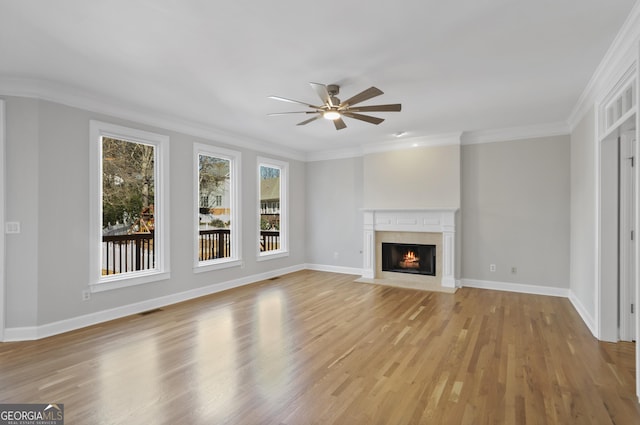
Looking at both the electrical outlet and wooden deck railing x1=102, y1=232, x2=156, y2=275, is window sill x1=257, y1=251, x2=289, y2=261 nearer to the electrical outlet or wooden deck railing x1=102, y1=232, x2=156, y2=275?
wooden deck railing x1=102, y1=232, x2=156, y2=275

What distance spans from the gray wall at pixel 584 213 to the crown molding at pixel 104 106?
200 inches

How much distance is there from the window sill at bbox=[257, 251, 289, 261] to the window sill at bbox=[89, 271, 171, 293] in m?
1.99

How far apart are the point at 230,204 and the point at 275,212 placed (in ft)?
4.70

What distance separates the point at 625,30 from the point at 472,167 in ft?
11.3

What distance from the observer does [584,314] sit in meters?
4.09

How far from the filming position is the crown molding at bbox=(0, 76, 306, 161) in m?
3.45

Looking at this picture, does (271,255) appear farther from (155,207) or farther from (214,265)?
(155,207)

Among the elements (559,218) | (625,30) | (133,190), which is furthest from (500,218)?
(133,190)

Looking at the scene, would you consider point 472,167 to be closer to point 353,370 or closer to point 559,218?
point 559,218

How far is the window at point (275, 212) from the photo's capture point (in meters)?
7.07

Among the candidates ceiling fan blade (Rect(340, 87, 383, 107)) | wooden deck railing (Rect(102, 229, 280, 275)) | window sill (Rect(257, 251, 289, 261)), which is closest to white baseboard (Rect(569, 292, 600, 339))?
ceiling fan blade (Rect(340, 87, 383, 107))

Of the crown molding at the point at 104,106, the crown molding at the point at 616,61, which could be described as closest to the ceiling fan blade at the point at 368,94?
the crown molding at the point at 616,61

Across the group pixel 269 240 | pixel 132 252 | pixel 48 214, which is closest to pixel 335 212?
pixel 269 240

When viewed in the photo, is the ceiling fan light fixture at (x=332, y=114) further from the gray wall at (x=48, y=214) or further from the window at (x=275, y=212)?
the window at (x=275, y=212)
